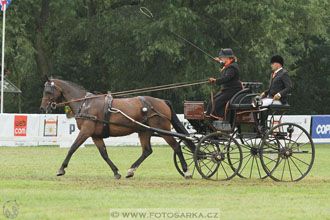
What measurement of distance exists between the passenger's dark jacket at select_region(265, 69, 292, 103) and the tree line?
16738 mm

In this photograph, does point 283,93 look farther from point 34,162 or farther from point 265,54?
point 265,54

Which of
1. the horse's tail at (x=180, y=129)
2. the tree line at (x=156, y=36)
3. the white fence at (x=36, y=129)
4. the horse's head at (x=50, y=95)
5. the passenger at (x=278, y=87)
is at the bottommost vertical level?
the white fence at (x=36, y=129)

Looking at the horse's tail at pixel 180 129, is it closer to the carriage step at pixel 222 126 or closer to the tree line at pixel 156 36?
the carriage step at pixel 222 126

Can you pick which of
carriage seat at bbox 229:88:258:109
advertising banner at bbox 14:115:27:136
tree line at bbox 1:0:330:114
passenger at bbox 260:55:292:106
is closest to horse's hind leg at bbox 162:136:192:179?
carriage seat at bbox 229:88:258:109

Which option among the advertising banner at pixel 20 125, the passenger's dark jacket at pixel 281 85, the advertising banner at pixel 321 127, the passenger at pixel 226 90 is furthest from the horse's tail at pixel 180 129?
the advertising banner at pixel 321 127

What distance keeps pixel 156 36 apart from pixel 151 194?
20358mm

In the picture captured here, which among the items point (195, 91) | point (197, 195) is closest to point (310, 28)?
point (195, 91)

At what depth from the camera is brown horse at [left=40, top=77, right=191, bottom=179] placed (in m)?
12.8

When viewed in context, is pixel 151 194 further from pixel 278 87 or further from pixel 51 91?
pixel 51 91

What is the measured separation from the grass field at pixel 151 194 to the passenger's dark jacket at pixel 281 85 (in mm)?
1514

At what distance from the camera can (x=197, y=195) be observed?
1014cm

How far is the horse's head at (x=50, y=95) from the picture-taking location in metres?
13.1

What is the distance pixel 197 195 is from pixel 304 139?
58.3 ft

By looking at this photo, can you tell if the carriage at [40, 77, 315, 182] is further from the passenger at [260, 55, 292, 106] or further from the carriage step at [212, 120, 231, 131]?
the passenger at [260, 55, 292, 106]
